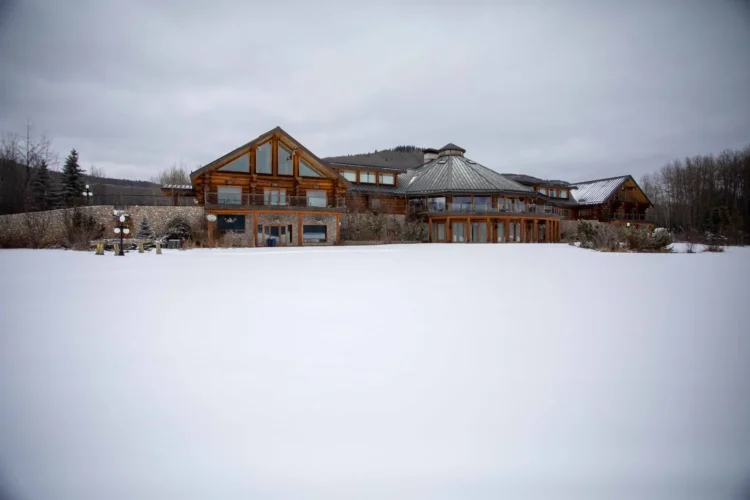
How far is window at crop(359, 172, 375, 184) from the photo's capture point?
35.3 meters

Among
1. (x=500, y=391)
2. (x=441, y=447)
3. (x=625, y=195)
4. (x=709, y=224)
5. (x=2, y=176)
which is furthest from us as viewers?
(x=625, y=195)

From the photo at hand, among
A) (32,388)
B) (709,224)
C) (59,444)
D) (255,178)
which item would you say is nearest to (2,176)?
(255,178)

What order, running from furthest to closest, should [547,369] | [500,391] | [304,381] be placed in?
1. [547,369]
2. [304,381]
3. [500,391]

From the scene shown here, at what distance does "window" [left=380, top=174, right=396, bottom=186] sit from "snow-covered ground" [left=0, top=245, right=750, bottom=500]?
103 feet

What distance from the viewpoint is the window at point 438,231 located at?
114 feet

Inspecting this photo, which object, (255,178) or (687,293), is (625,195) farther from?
(687,293)

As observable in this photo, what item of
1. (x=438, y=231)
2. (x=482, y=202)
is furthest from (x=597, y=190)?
(x=438, y=231)

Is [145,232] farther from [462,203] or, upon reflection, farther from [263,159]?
[462,203]

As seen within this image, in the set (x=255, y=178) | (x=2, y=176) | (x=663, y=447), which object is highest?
(x=255, y=178)

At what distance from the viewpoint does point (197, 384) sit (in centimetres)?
292

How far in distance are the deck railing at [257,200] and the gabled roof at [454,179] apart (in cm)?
1136

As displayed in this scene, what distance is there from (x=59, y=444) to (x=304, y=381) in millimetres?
1446

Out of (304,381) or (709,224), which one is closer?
(304,381)

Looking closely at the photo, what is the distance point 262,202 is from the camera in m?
26.2
